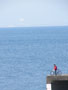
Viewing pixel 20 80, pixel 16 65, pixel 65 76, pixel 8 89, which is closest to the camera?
pixel 65 76

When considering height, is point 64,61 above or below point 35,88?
above

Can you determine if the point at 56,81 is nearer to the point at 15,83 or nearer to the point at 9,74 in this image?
the point at 15,83

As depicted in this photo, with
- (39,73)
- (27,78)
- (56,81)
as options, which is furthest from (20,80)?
(56,81)

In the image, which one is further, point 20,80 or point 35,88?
point 20,80

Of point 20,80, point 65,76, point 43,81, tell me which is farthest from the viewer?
point 20,80

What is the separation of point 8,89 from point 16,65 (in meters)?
25.4

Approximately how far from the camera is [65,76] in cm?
2891

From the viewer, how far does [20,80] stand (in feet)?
180

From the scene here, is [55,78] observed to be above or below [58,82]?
above

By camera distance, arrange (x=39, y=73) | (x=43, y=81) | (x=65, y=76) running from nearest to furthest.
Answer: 1. (x=65, y=76)
2. (x=43, y=81)
3. (x=39, y=73)

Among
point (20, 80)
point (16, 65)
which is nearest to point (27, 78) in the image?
point (20, 80)

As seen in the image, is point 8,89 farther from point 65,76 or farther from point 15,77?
point 65,76

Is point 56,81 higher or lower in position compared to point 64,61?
lower

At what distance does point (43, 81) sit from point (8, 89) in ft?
19.8
